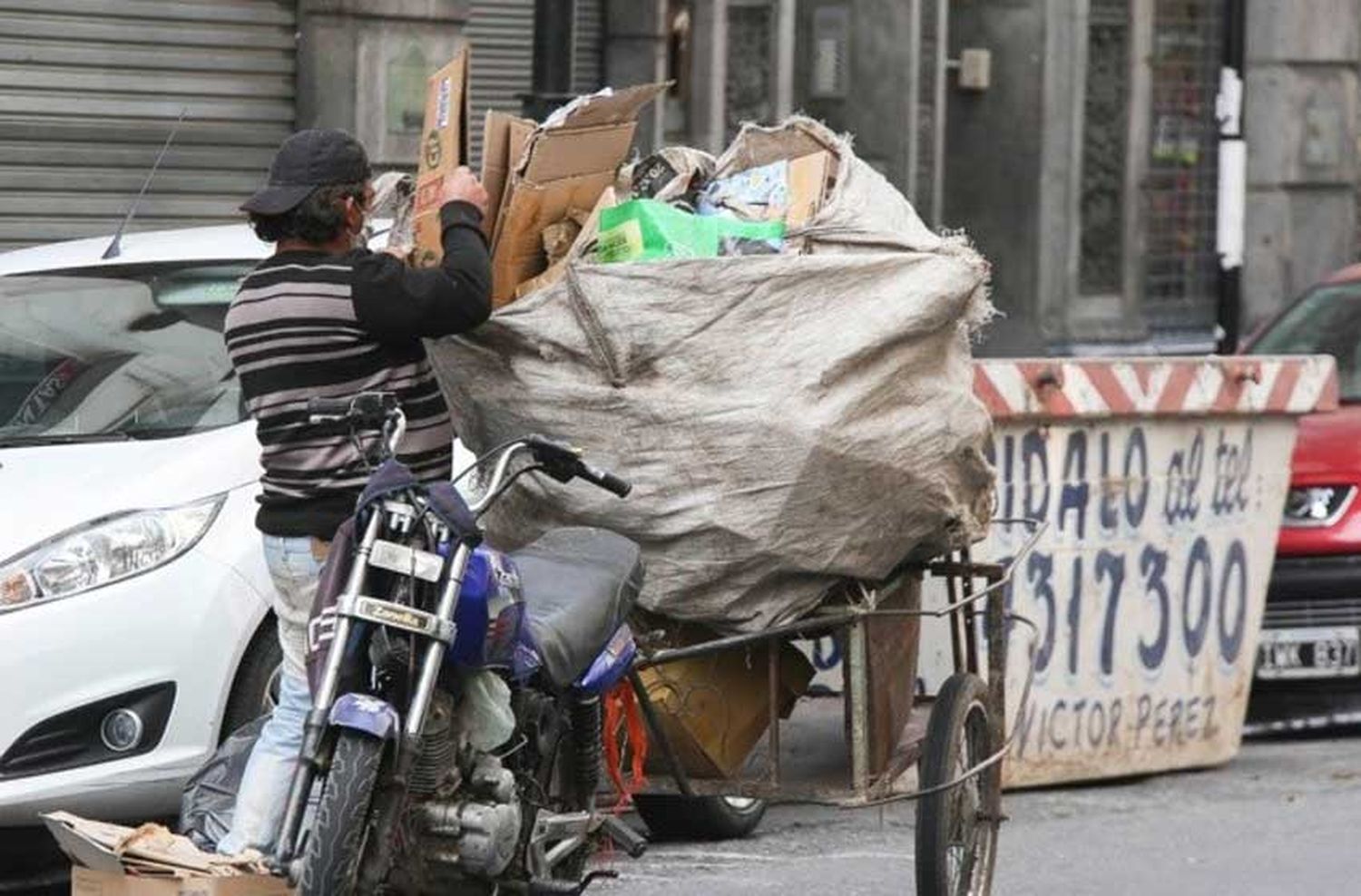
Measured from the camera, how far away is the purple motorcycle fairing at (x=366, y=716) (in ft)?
16.6

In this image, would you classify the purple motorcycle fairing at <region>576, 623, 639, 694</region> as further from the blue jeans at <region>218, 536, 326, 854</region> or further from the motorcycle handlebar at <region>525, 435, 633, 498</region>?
the blue jeans at <region>218, 536, 326, 854</region>

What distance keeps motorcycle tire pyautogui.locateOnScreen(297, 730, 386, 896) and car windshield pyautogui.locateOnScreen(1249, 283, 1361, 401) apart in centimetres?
677

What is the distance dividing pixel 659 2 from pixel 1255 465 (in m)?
8.20

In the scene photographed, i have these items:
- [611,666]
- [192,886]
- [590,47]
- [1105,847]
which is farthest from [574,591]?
[590,47]

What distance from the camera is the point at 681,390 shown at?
614 centimetres

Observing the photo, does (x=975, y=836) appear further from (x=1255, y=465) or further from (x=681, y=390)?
(x=1255, y=465)

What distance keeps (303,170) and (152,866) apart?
1.33 m

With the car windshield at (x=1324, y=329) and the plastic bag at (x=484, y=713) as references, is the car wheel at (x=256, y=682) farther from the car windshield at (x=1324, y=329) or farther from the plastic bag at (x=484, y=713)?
the car windshield at (x=1324, y=329)

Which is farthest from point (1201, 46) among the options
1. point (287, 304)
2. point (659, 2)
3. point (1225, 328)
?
point (287, 304)

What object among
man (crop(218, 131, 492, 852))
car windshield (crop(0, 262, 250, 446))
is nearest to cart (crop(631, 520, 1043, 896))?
man (crop(218, 131, 492, 852))

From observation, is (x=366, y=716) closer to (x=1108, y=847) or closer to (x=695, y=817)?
(x=695, y=817)

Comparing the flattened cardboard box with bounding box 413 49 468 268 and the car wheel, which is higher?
the flattened cardboard box with bounding box 413 49 468 268

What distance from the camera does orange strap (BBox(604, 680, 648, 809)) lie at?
612 centimetres

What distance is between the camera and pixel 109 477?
23.3 ft
